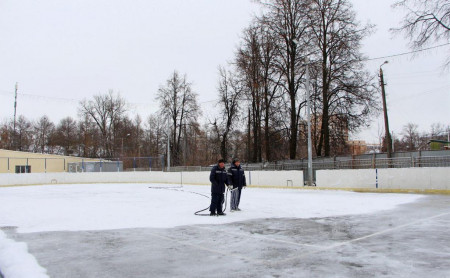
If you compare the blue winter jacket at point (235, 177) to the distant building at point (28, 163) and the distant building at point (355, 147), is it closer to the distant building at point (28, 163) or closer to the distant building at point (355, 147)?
the distant building at point (355, 147)

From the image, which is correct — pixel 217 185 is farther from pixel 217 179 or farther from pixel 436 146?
pixel 436 146

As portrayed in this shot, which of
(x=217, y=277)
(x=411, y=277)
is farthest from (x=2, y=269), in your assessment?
(x=411, y=277)

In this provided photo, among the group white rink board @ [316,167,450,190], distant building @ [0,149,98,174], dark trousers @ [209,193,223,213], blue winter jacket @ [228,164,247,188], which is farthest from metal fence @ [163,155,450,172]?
distant building @ [0,149,98,174]

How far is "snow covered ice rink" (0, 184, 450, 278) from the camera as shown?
558cm

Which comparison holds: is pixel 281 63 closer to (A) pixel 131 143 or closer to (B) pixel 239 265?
(B) pixel 239 265

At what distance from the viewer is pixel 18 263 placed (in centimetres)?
606

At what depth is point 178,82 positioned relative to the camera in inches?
1992

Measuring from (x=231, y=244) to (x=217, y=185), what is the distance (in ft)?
14.3

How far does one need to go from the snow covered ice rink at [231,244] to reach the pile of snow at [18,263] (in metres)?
0.01

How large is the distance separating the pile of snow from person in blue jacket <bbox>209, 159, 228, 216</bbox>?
17.9 feet

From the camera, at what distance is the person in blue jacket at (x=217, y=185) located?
1180 cm

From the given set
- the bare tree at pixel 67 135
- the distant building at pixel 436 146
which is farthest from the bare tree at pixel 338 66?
the bare tree at pixel 67 135

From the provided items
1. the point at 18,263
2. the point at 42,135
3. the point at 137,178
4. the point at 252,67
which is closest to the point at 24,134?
the point at 42,135

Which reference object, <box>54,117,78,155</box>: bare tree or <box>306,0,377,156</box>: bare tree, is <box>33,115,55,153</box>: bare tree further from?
<box>306,0,377,156</box>: bare tree
